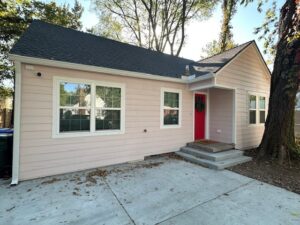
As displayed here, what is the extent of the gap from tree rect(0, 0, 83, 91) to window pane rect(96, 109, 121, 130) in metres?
10.3

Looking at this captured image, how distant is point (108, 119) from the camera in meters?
5.32

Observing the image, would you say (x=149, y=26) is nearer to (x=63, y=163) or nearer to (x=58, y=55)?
(x=58, y=55)

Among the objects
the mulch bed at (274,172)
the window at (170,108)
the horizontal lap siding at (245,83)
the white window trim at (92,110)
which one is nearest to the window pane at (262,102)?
the horizontal lap siding at (245,83)

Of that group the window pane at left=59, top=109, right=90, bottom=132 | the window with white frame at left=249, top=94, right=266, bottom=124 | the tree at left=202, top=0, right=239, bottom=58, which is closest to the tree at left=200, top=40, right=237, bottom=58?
the tree at left=202, top=0, right=239, bottom=58

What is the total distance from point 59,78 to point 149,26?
14.2 metres

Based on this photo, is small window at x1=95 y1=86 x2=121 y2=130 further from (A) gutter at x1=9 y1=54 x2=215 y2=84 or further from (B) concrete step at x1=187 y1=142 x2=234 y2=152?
(B) concrete step at x1=187 y1=142 x2=234 y2=152

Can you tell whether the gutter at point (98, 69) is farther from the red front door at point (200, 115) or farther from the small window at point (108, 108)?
the red front door at point (200, 115)

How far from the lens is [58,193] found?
135 inches

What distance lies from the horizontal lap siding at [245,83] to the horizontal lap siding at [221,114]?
12.1 inches

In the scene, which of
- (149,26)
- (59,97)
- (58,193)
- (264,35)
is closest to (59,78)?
(59,97)

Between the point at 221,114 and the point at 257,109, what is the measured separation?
6.77ft

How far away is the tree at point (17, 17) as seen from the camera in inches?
404

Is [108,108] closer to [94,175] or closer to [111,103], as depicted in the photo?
[111,103]

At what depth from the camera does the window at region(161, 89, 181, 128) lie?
21.2 feet
